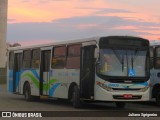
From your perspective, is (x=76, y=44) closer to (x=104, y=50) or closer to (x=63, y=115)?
(x=104, y=50)

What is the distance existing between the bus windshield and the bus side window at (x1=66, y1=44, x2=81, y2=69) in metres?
1.60

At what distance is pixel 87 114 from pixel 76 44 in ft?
13.4

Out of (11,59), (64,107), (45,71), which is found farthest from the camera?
(11,59)

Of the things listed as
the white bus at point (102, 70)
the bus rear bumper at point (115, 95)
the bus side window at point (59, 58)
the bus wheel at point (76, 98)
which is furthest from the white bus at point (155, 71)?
the bus side window at point (59, 58)

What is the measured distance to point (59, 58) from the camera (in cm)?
2086

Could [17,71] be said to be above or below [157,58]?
below

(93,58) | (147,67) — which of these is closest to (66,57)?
(93,58)

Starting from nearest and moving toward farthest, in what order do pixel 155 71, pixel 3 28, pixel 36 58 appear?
pixel 155 71
pixel 36 58
pixel 3 28

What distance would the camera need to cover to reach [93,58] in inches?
706

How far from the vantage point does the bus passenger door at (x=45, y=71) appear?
22.0 m

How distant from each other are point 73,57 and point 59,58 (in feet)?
4.91

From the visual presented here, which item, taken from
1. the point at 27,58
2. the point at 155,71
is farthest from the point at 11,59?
the point at 155,71

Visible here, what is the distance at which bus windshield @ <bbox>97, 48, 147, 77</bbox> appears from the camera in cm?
1769

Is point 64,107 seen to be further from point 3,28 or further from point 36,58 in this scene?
point 3,28
